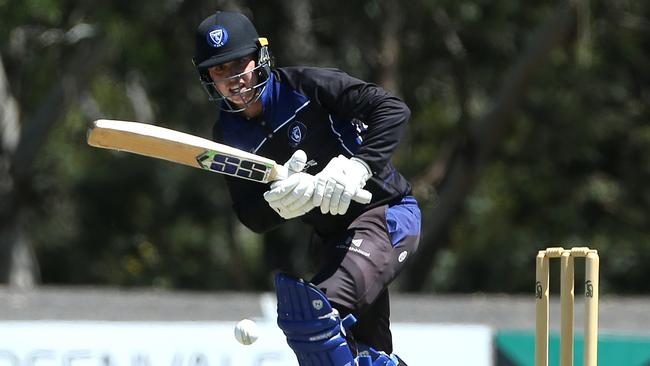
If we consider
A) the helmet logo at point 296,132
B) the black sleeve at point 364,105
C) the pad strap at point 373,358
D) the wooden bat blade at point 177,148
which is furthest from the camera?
the helmet logo at point 296,132

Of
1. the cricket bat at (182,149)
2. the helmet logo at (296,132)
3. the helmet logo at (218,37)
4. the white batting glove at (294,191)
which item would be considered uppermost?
the helmet logo at (218,37)

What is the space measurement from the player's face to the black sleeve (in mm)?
183

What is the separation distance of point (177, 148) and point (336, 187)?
0.48 m

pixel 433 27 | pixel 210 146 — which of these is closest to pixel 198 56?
pixel 210 146

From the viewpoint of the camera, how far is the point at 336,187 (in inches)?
141

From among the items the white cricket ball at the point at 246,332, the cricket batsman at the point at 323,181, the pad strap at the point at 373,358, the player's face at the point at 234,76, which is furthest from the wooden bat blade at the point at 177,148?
the pad strap at the point at 373,358

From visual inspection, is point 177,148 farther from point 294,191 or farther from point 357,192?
point 357,192

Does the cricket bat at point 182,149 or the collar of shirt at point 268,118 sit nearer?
the cricket bat at point 182,149

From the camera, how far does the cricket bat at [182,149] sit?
3559 mm

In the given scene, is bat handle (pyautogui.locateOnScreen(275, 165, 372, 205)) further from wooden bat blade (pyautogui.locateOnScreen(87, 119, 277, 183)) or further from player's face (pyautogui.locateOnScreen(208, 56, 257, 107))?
player's face (pyautogui.locateOnScreen(208, 56, 257, 107))

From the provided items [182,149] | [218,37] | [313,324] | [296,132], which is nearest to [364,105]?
[296,132]

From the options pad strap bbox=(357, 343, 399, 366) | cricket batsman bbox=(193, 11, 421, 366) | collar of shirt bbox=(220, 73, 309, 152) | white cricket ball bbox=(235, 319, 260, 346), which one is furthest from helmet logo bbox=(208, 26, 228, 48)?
pad strap bbox=(357, 343, 399, 366)

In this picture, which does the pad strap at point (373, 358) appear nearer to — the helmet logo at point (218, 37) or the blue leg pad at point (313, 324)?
the blue leg pad at point (313, 324)

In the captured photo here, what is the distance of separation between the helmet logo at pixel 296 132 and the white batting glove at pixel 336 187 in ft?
1.34
